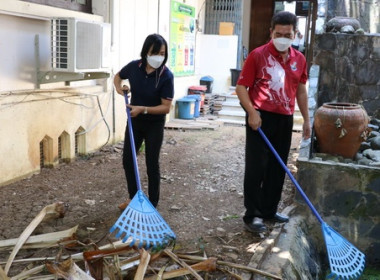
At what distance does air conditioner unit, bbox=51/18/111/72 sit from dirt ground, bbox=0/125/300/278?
140 cm

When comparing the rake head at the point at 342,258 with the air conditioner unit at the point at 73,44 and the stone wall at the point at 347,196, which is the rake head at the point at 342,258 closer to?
the stone wall at the point at 347,196

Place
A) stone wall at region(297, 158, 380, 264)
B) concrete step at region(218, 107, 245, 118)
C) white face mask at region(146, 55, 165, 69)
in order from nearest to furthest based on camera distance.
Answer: white face mask at region(146, 55, 165, 69) → stone wall at region(297, 158, 380, 264) → concrete step at region(218, 107, 245, 118)

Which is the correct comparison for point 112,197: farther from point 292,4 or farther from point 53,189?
point 292,4

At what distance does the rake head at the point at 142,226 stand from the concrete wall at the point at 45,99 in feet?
7.44

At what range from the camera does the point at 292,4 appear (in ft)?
59.0

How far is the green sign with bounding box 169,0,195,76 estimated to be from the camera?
31.7ft

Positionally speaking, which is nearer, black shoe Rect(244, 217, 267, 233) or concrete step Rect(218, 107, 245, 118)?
black shoe Rect(244, 217, 267, 233)

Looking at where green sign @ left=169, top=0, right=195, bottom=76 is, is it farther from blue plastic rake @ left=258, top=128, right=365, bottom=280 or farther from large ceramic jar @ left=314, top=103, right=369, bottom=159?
blue plastic rake @ left=258, top=128, right=365, bottom=280

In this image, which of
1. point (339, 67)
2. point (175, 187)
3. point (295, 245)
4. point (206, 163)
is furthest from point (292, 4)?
point (295, 245)

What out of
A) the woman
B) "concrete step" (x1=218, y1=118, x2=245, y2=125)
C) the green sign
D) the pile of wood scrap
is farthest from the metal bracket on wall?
"concrete step" (x1=218, y1=118, x2=245, y2=125)

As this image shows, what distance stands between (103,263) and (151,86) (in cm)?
167

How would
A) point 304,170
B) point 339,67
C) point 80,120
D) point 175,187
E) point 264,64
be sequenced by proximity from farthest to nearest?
point 339,67
point 80,120
point 175,187
point 304,170
point 264,64

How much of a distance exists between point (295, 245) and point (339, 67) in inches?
190

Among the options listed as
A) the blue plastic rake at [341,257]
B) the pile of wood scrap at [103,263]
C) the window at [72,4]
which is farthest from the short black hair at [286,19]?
the window at [72,4]
